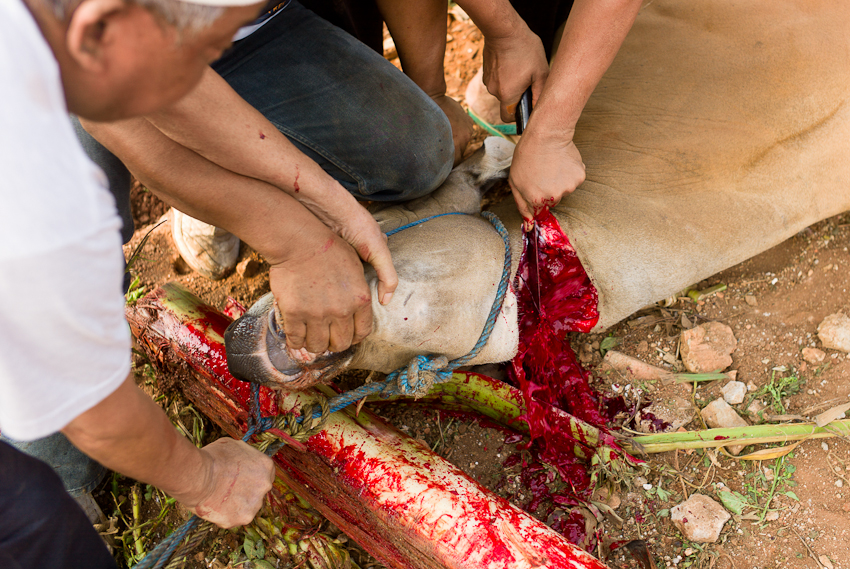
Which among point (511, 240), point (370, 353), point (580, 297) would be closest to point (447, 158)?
point (511, 240)

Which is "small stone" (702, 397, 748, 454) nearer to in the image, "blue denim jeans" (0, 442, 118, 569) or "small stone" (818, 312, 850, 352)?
"small stone" (818, 312, 850, 352)

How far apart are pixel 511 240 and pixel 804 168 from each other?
3.43ft

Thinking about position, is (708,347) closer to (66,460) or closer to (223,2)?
(223,2)

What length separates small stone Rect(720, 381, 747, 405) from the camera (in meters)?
1.93

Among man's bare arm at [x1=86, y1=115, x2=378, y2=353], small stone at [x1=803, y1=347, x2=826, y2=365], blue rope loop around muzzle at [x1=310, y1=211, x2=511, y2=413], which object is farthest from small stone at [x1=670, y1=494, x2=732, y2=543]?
man's bare arm at [x1=86, y1=115, x2=378, y2=353]

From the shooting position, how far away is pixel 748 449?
72.7 inches

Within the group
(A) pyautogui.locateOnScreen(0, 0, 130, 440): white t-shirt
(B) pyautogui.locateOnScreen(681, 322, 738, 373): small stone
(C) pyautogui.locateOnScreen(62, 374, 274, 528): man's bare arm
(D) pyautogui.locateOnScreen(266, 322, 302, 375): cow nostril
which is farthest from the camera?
(B) pyautogui.locateOnScreen(681, 322, 738, 373): small stone

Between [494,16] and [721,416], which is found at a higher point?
[494,16]

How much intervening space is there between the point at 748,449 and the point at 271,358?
148cm

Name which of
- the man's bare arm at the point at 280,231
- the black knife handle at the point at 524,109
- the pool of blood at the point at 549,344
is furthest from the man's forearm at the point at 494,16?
the man's bare arm at the point at 280,231

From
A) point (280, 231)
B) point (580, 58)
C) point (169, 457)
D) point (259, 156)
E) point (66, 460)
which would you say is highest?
point (580, 58)

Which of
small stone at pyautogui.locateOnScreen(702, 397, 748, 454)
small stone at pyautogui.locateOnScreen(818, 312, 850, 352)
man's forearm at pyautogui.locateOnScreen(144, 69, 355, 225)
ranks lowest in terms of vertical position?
small stone at pyautogui.locateOnScreen(702, 397, 748, 454)

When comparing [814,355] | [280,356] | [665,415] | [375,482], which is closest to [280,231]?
[280,356]

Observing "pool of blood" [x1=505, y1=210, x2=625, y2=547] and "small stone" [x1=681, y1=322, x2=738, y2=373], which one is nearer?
"pool of blood" [x1=505, y1=210, x2=625, y2=547]
